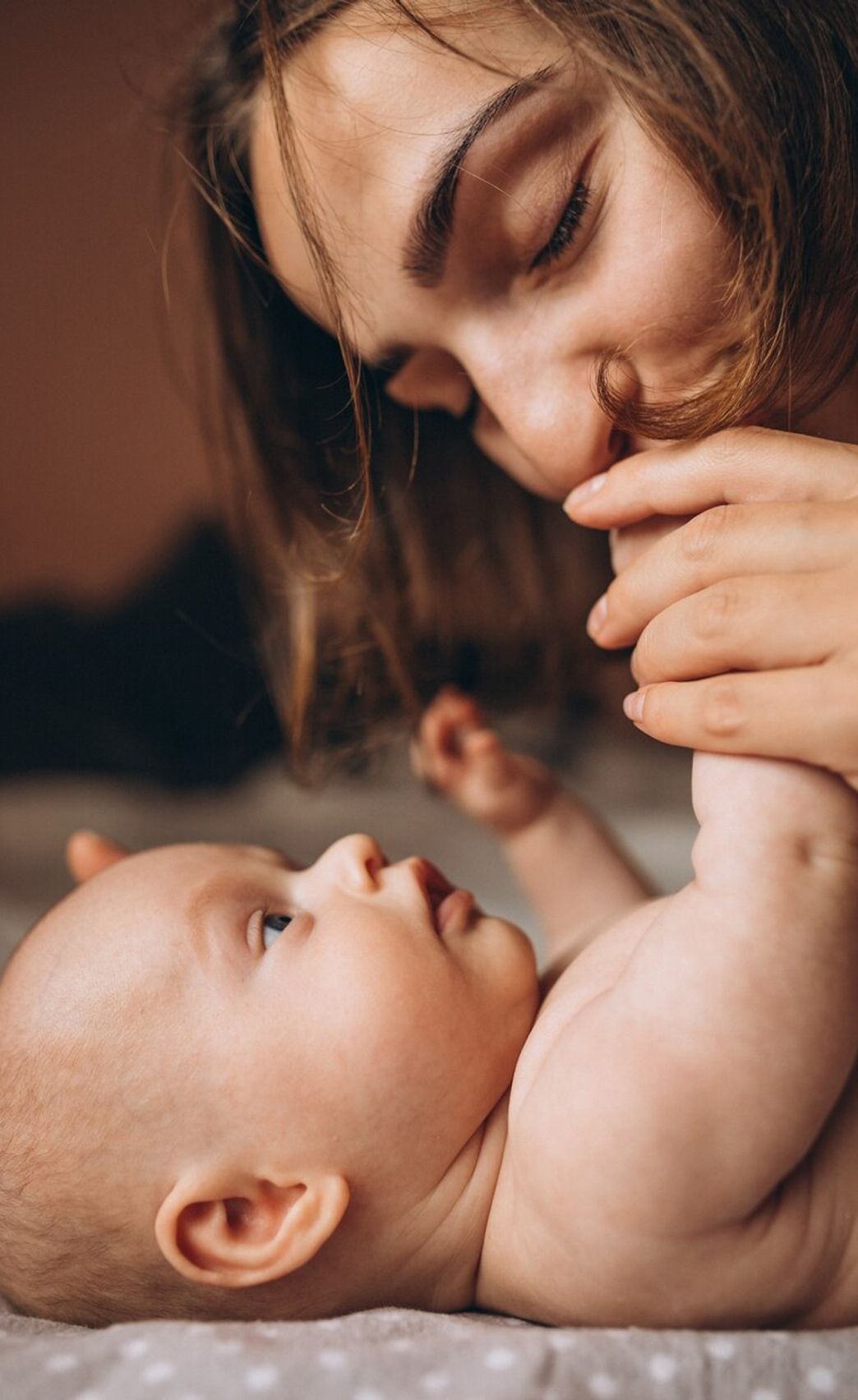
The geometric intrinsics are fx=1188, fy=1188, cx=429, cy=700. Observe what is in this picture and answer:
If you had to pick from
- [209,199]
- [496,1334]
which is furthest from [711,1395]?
[209,199]

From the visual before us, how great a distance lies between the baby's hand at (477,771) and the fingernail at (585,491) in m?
0.40

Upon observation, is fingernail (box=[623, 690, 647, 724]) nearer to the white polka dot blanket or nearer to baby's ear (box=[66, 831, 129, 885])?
the white polka dot blanket

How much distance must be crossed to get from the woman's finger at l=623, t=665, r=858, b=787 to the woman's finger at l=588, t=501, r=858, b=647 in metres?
0.07

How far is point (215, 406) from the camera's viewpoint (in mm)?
1422

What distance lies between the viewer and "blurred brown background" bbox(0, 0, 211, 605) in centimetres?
139

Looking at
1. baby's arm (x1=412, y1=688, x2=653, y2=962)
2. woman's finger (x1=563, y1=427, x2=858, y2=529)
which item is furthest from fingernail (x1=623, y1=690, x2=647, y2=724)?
baby's arm (x1=412, y1=688, x2=653, y2=962)

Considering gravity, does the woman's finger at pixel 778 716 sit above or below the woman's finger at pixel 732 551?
below

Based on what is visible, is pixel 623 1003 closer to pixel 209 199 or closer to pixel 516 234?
pixel 516 234

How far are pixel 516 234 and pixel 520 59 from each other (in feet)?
0.35

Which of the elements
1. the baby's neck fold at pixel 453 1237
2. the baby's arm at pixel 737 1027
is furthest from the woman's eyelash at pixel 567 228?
the baby's neck fold at pixel 453 1237

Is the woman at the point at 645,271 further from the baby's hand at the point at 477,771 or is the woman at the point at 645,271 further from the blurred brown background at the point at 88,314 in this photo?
the blurred brown background at the point at 88,314

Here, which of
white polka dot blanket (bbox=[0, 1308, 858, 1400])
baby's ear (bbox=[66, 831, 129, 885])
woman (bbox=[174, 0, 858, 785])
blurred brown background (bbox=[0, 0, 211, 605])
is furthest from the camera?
blurred brown background (bbox=[0, 0, 211, 605])

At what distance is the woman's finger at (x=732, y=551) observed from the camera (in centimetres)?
69

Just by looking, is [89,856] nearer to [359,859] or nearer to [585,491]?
[359,859]
